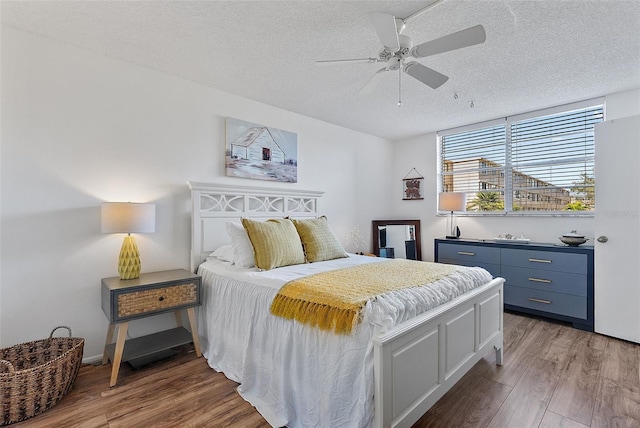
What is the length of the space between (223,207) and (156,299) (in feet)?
3.65

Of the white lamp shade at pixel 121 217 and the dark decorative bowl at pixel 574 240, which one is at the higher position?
the white lamp shade at pixel 121 217

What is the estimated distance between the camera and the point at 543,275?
11.5 ft

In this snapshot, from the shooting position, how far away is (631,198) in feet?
A: 9.55

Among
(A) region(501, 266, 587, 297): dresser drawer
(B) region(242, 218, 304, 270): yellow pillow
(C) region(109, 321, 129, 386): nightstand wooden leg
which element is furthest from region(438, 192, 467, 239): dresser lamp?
(C) region(109, 321, 129, 386): nightstand wooden leg

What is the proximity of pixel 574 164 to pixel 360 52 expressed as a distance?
3080 mm

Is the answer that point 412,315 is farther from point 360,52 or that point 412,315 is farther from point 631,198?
point 631,198

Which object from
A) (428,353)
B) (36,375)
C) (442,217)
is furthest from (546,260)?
(36,375)

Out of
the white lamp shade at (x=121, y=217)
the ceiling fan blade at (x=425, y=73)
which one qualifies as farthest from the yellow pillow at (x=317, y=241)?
the ceiling fan blade at (x=425, y=73)

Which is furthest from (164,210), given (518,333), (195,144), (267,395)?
(518,333)

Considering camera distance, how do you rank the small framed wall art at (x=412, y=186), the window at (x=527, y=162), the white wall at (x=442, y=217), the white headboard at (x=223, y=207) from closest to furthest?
1. the white headboard at (x=223, y=207)
2. the white wall at (x=442, y=217)
3. the window at (x=527, y=162)
4. the small framed wall art at (x=412, y=186)

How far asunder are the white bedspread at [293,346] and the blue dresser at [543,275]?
5.12ft

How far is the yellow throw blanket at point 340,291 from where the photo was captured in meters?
1.58

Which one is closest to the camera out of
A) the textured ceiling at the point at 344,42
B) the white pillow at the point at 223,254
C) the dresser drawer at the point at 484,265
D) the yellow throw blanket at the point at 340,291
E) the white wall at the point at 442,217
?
the yellow throw blanket at the point at 340,291

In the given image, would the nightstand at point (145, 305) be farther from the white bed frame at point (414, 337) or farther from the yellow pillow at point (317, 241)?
the yellow pillow at point (317, 241)
